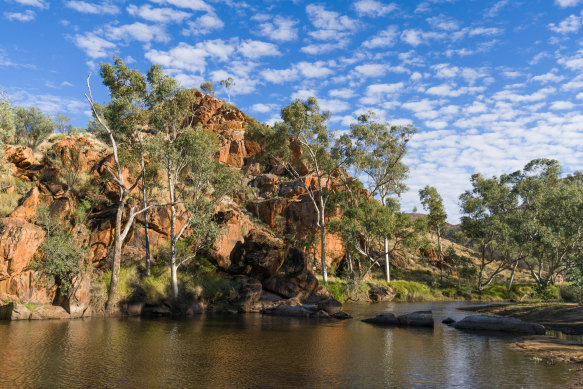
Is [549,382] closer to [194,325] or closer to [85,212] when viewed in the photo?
[194,325]

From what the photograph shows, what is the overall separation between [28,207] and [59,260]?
27.4 ft

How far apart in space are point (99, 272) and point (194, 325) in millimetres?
12421

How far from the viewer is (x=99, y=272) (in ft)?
112

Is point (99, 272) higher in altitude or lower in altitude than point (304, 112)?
lower

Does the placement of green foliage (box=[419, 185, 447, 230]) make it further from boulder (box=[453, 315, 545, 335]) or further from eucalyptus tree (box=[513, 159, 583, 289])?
Result: boulder (box=[453, 315, 545, 335])

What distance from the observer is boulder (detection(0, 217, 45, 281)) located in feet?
92.9

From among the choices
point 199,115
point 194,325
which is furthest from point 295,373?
point 199,115

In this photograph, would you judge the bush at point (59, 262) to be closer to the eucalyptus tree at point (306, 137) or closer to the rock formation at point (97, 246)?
the rock formation at point (97, 246)

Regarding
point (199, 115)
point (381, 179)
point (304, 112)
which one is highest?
point (199, 115)

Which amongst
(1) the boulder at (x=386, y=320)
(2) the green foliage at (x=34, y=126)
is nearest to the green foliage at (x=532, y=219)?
(1) the boulder at (x=386, y=320)

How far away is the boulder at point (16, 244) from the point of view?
28312 millimetres

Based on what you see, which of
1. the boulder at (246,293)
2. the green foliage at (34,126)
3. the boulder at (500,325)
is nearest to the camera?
the boulder at (500,325)

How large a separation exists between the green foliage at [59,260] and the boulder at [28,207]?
90.7 inches

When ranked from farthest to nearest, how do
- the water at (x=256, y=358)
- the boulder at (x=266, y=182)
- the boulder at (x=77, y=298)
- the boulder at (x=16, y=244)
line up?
the boulder at (x=266, y=182)
the boulder at (x=77, y=298)
the boulder at (x=16, y=244)
the water at (x=256, y=358)
